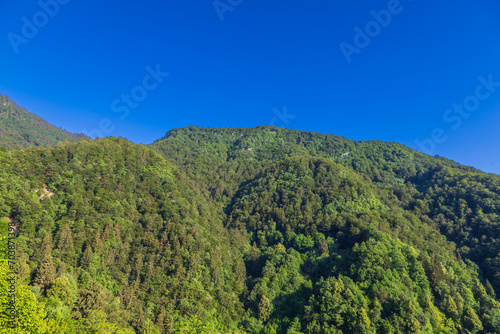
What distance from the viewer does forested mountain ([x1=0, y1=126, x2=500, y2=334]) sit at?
6053 centimetres

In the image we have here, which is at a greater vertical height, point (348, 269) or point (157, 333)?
point (348, 269)

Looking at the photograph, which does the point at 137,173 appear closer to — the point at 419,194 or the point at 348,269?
the point at 348,269

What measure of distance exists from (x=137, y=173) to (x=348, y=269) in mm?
111189

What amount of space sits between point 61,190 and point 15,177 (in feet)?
44.8

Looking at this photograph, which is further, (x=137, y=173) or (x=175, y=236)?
(x=137, y=173)

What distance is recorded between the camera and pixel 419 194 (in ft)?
548

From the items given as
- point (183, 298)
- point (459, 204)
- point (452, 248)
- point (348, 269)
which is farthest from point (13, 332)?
point (459, 204)

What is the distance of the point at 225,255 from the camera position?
341ft

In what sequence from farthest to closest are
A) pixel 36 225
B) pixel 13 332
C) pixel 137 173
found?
pixel 137 173, pixel 36 225, pixel 13 332

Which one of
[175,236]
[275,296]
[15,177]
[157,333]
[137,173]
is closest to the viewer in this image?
[157,333]

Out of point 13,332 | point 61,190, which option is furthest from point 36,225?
point 13,332

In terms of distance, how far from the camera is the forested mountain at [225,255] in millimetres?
60531

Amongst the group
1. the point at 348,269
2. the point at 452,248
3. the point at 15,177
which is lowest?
the point at 15,177

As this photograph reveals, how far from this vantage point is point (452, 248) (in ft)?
356
